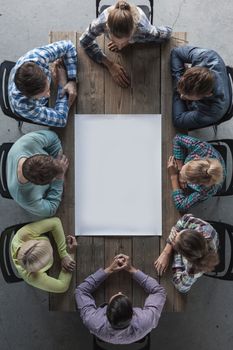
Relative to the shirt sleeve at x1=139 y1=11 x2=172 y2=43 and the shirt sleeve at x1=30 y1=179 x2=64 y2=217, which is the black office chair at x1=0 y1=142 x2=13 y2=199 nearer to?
the shirt sleeve at x1=30 y1=179 x2=64 y2=217

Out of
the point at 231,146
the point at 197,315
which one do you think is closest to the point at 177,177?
the point at 231,146

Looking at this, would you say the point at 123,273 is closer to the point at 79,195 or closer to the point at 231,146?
the point at 79,195

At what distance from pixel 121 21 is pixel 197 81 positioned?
426 millimetres

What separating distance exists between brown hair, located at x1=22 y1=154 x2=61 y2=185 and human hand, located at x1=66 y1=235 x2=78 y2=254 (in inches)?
12.7

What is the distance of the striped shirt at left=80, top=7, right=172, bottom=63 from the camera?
1.83 meters

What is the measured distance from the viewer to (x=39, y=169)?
172 cm

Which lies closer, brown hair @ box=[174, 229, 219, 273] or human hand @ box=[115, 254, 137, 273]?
brown hair @ box=[174, 229, 219, 273]

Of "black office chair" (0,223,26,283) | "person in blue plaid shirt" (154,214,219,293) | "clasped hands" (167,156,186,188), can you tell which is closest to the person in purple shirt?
"person in blue plaid shirt" (154,214,219,293)

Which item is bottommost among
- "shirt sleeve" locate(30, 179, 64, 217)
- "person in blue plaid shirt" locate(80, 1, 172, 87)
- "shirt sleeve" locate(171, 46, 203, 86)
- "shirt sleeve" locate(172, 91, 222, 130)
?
"shirt sleeve" locate(30, 179, 64, 217)

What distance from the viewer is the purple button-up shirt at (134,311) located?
1.83m

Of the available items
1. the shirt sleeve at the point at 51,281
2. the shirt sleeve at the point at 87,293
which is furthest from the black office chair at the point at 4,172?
the shirt sleeve at the point at 87,293

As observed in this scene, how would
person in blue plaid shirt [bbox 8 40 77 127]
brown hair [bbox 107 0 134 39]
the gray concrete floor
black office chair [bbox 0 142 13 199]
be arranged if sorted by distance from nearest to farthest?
1. brown hair [bbox 107 0 134 39]
2. person in blue plaid shirt [bbox 8 40 77 127]
3. black office chair [bbox 0 142 13 199]
4. the gray concrete floor

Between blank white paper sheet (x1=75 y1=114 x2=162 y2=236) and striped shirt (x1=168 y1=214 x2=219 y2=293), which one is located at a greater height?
blank white paper sheet (x1=75 y1=114 x2=162 y2=236)

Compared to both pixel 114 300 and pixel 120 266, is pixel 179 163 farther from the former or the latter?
pixel 114 300
